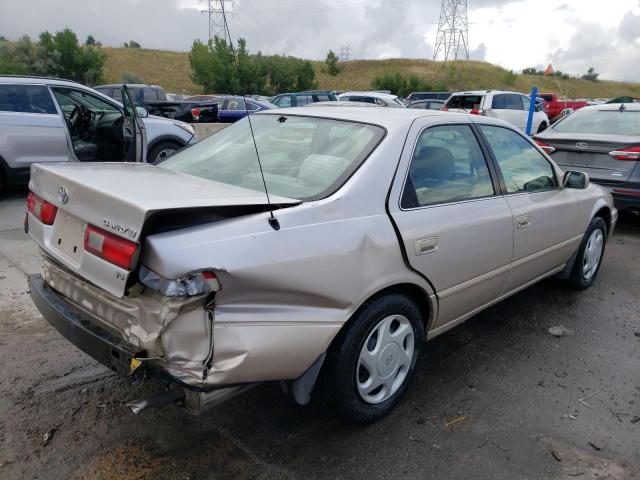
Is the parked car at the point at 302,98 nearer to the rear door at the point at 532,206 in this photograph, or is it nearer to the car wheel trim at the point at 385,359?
the rear door at the point at 532,206

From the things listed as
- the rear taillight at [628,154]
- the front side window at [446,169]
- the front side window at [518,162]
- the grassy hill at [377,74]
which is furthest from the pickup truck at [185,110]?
the grassy hill at [377,74]

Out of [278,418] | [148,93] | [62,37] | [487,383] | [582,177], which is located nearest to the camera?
[278,418]

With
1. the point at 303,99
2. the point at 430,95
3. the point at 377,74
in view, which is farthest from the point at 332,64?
the point at 303,99

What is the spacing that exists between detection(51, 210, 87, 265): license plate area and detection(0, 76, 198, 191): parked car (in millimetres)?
4637

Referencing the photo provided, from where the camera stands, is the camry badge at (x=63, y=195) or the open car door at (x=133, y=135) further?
the open car door at (x=133, y=135)

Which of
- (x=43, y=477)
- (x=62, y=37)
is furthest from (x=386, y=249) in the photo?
(x=62, y=37)

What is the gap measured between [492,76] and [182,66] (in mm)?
43419

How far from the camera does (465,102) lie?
1575 centimetres

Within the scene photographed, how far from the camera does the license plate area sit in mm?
2248

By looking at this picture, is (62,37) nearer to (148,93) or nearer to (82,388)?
(148,93)

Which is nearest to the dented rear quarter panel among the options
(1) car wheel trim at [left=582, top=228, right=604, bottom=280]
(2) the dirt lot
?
(2) the dirt lot

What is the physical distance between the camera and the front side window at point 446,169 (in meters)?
2.82

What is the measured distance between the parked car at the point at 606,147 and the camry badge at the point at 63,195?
233 inches

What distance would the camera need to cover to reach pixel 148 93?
1756cm
